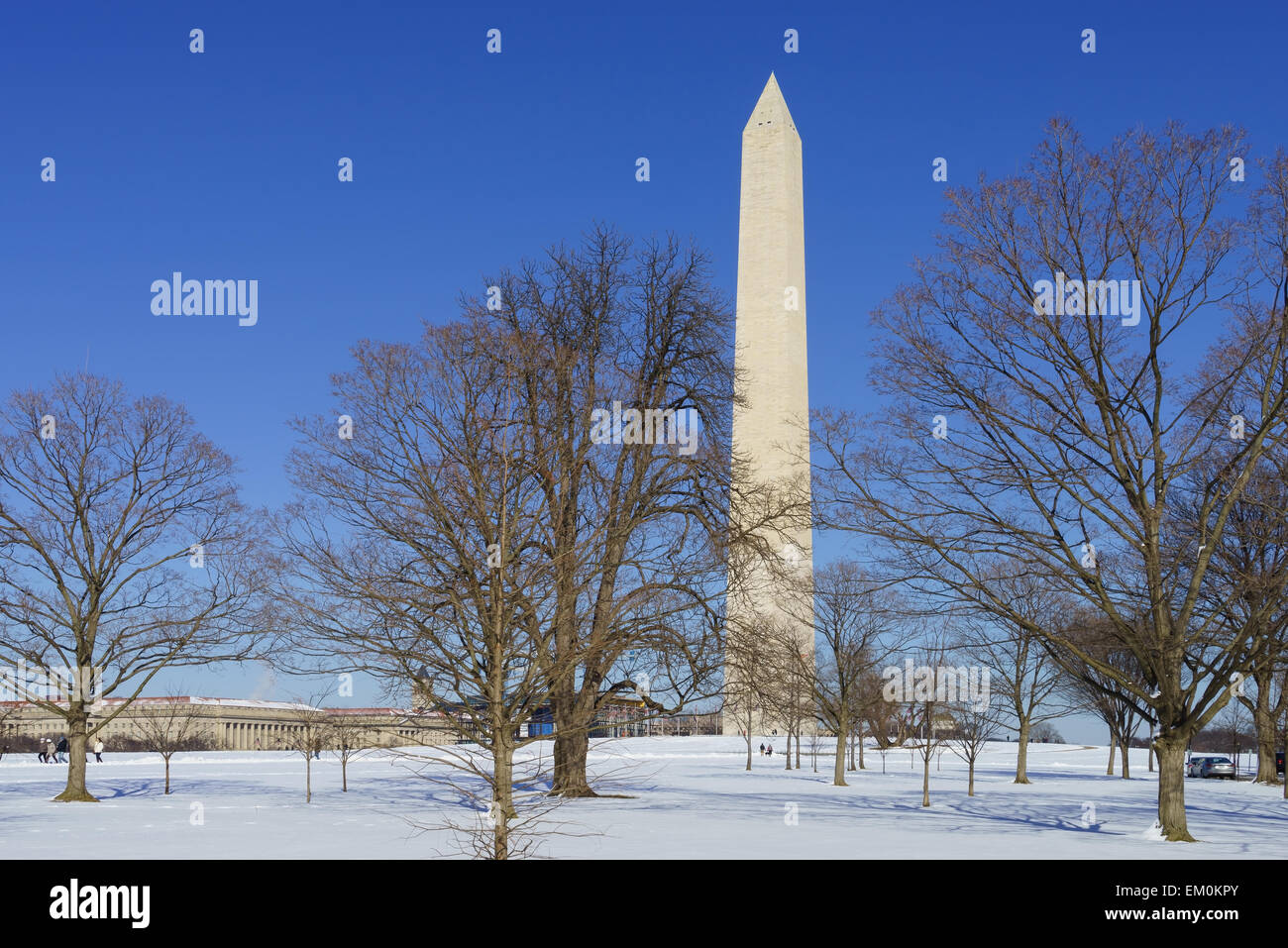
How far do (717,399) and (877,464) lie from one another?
27.7 ft

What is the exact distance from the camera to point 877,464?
1825 centimetres

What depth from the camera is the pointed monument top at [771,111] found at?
47906 millimetres

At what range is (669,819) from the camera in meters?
20.6

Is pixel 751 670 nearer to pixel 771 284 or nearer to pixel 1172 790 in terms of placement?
pixel 1172 790

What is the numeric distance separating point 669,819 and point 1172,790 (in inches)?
321

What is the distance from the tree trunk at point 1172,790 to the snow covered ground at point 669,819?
0.43 metres

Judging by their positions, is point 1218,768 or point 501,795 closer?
point 501,795

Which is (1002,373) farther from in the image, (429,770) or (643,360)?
(429,770)

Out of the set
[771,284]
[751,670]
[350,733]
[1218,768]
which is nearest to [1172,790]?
[751,670]

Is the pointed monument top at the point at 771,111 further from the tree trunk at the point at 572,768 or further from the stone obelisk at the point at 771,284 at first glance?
the tree trunk at the point at 572,768

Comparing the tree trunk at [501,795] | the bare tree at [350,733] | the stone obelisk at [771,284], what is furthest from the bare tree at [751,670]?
the stone obelisk at [771,284]

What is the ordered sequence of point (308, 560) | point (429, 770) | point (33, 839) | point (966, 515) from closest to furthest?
point (308, 560) → point (33, 839) → point (966, 515) → point (429, 770)
